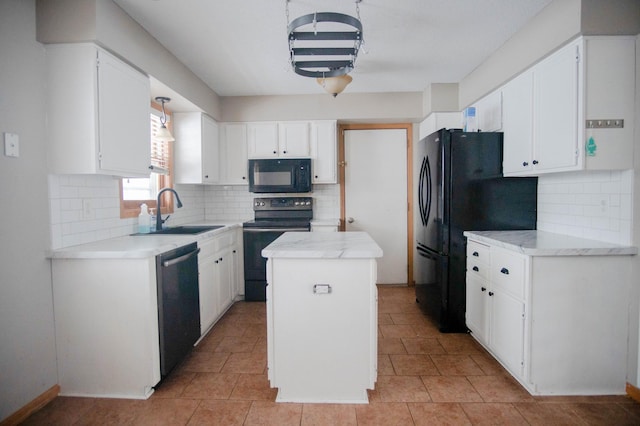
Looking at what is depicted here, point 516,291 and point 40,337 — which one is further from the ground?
point 516,291

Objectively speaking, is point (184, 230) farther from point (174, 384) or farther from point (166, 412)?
point (166, 412)

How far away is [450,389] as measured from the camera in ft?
6.68

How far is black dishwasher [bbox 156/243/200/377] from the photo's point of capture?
205cm

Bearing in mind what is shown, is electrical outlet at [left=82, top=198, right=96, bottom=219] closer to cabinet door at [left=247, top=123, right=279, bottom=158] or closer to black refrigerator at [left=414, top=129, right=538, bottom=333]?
cabinet door at [left=247, top=123, right=279, bottom=158]

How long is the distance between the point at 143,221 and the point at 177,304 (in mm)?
906

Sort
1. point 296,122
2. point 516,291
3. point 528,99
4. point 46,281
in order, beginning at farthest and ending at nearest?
point 296,122 → point 528,99 → point 516,291 → point 46,281

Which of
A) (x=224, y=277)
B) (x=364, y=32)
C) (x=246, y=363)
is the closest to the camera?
(x=246, y=363)

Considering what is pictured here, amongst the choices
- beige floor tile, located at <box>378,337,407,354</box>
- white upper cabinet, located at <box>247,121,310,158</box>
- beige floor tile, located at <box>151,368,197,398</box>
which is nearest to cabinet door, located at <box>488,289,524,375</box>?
beige floor tile, located at <box>378,337,407,354</box>

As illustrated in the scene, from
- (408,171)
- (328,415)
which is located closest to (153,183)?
(328,415)

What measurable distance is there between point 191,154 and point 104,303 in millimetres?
1970

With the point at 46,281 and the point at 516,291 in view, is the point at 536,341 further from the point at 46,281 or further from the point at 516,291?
the point at 46,281

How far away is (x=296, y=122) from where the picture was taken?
12.9 feet

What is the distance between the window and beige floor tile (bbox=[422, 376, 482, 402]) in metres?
2.54

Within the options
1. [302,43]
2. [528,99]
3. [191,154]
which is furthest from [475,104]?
[191,154]
